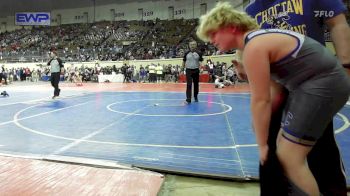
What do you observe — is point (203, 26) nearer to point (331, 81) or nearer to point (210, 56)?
point (331, 81)

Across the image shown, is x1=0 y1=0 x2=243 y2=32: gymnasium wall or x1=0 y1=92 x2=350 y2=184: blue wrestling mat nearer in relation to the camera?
x1=0 y1=92 x2=350 y2=184: blue wrestling mat

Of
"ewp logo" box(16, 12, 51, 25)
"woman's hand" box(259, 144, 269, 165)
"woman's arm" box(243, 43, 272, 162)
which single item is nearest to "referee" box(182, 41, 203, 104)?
"woman's hand" box(259, 144, 269, 165)

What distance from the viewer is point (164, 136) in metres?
4.91

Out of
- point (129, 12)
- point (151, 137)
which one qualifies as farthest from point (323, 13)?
point (129, 12)

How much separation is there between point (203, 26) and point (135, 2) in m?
40.8

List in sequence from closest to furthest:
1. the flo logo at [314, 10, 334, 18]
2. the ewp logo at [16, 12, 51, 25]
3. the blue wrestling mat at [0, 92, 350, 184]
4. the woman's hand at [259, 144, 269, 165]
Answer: the woman's hand at [259, 144, 269, 165] → the flo logo at [314, 10, 334, 18] → the blue wrestling mat at [0, 92, 350, 184] → the ewp logo at [16, 12, 51, 25]

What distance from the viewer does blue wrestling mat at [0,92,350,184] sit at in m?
3.62

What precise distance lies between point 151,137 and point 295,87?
3113 mm

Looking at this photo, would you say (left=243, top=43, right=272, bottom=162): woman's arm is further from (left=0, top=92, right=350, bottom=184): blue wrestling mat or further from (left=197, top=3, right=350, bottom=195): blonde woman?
(left=0, top=92, right=350, bottom=184): blue wrestling mat

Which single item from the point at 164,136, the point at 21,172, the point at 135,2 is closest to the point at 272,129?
the point at 21,172

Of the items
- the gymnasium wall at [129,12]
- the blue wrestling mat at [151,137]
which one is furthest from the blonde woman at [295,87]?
the gymnasium wall at [129,12]

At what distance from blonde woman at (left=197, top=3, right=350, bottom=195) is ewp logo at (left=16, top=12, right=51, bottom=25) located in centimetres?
4272

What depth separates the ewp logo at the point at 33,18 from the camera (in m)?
41.1

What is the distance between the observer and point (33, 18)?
41062 mm
